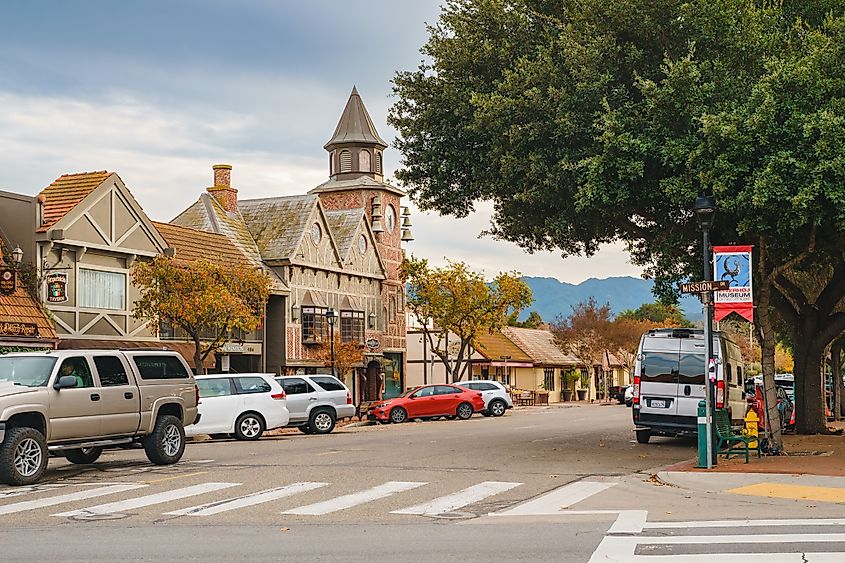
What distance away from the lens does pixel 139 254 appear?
36.9m

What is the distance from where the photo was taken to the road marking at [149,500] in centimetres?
1304

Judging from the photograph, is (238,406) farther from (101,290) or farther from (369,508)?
(369,508)

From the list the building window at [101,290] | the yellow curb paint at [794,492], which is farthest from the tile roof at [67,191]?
the yellow curb paint at [794,492]

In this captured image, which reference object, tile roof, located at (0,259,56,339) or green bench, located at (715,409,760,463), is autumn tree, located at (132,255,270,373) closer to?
tile roof, located at (0,259,56,339)

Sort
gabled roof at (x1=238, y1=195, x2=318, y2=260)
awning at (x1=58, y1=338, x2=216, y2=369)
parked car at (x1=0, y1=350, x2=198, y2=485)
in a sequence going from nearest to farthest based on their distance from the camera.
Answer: parked car at (x1=0, y1=350, x2=198, y2=485) → awning at (x1=58, y1=338, x2=216, y2=369) → gabled roof at (x1=238, y1=195, x2=318, y2=260)

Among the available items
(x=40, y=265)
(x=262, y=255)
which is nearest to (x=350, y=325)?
(x=262, y=255)

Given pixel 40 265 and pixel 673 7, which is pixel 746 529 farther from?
pixel 40 265

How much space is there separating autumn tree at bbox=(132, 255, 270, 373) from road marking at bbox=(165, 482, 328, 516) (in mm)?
17003

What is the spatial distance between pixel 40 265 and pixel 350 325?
22.2 meters

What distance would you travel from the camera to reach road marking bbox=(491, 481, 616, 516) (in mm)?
13137

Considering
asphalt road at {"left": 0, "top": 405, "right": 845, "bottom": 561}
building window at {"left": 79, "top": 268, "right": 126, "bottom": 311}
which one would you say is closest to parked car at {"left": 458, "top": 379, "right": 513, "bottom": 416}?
building window at {"left": 79, "top": 268, "right": 126, "bottom": 311}

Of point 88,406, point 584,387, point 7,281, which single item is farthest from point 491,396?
point 584,387

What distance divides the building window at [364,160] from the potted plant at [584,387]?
28.9 metres

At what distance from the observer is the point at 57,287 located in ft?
106
